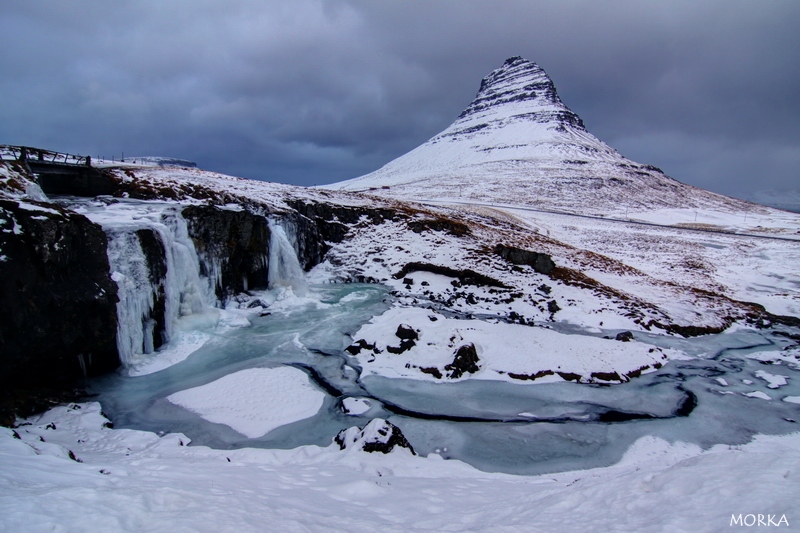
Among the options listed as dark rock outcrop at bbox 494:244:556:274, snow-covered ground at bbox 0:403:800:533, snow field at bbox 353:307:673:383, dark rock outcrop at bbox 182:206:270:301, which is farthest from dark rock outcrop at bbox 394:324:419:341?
dark rock outcrop at bbox 494:244:556:274

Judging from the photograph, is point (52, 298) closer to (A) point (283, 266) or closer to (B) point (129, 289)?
(B) point (129, 289)

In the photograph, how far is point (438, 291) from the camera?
27000 millimetres

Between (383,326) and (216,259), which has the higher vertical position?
(216,259)

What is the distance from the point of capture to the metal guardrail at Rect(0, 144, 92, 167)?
68.8 feet

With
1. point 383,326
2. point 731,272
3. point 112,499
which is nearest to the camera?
point 112,499

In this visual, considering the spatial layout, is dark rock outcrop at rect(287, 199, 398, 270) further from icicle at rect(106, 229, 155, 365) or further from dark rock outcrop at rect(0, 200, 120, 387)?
dark rock outcrop at rect(0, 200, 120, 387)

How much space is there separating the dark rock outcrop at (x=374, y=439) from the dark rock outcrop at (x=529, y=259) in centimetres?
2153

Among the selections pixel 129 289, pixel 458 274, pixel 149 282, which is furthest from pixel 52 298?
pixel 458 274

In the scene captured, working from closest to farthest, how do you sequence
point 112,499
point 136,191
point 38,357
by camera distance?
point 112,499, point 38,357, point 136,191

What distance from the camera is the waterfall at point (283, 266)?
26406 millimetres

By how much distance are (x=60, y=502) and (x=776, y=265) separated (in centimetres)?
5798

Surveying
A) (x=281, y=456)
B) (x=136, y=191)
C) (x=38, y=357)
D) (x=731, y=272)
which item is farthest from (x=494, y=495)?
(x=731, y=272)

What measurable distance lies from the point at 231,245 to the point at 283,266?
4.35m

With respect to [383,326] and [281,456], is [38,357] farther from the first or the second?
[383,326]
